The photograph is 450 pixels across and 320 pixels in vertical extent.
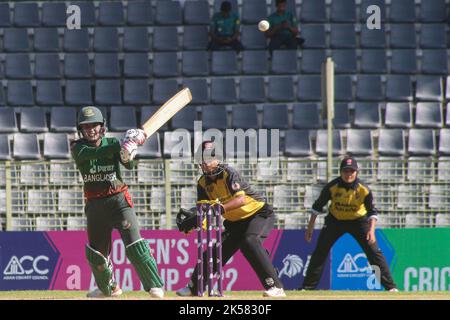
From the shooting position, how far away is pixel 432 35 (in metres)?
21.6

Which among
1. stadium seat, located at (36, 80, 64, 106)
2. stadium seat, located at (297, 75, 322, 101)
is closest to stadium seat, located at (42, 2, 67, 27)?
stadium seat, located at (36, 80, 64, 106)

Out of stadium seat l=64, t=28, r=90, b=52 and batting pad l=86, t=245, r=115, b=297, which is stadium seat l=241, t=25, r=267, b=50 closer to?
stadium seat l=64, t=28, r=90, b=52

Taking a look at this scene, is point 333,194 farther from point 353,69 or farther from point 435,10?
point 435,10

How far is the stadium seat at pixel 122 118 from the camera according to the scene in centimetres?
2052

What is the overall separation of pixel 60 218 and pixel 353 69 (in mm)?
5935

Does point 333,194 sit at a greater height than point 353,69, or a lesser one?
lesser

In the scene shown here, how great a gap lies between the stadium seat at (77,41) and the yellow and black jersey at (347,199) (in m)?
7.50

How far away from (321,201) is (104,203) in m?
3.98

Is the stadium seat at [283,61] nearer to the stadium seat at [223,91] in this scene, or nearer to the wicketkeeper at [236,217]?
the stadium seat at [223,91]

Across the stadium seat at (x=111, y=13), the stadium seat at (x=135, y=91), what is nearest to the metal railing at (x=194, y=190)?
the stadium seat at (x=135, y=91)

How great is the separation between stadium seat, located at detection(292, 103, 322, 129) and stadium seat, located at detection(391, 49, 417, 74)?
65.1 inches

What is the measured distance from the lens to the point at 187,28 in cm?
2178

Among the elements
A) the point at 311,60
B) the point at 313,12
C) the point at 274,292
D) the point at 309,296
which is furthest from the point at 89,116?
the point at 313,12
